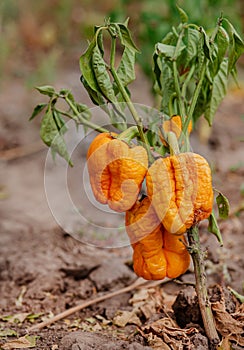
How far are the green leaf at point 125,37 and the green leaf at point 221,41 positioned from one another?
0.25m

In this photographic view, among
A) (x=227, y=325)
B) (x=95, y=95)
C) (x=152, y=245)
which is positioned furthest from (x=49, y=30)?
(x=227, y=325)

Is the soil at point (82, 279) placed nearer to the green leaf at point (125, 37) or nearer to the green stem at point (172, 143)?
the green stem at point (172, 143)

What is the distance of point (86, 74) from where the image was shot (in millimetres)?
1581

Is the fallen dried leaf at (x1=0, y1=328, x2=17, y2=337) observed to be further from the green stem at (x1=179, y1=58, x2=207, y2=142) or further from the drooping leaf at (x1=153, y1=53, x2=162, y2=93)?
the drooping leaf at (x1=153, y1=53, x2=162, y2=93)

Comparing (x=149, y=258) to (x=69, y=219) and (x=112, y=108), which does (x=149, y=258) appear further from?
(x=69, y=219)

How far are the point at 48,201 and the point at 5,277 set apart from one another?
37.6 inches

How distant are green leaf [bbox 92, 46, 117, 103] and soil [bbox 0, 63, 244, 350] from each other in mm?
455

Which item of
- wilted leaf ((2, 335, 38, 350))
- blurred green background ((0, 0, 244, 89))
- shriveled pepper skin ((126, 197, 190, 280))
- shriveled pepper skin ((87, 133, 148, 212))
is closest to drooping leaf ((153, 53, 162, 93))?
shriveled pepper skin ((87, 133, 148, 212))

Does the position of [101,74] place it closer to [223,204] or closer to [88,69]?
[88,69]

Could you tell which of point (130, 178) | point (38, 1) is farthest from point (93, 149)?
point (38, 1)

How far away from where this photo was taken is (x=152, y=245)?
5.29 ft

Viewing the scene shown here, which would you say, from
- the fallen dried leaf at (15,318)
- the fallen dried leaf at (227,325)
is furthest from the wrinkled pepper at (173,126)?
the fallen dried leaf at (15,318)

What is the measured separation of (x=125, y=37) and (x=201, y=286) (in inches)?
29.9

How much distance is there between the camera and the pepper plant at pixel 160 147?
1501 millimetres
